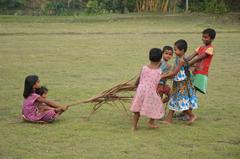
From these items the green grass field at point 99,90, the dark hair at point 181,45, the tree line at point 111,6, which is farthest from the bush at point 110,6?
the dark hair at point 181,45

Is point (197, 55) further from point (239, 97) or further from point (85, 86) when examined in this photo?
point (85, 86)

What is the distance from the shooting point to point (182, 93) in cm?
769

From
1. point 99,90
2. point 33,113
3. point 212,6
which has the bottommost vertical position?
point 99,90

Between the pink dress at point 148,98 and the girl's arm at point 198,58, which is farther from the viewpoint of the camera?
the girl's arm at point 198,58

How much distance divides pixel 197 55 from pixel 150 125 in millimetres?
1387

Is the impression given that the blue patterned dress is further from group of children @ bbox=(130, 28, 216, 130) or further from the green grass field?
the green grass field

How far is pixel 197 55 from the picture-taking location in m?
7.95

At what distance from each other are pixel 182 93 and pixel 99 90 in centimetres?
235

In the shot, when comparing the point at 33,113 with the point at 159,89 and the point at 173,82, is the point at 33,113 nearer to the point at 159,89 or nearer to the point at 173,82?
the point at 159,89

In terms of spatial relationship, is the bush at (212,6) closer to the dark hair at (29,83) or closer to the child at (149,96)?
the child at (149,96)

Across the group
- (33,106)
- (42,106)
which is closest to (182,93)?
(42,106)

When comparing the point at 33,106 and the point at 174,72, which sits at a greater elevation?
the point at 174,72

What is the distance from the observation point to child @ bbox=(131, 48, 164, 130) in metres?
7.10

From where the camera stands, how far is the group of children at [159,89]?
7.13 m
